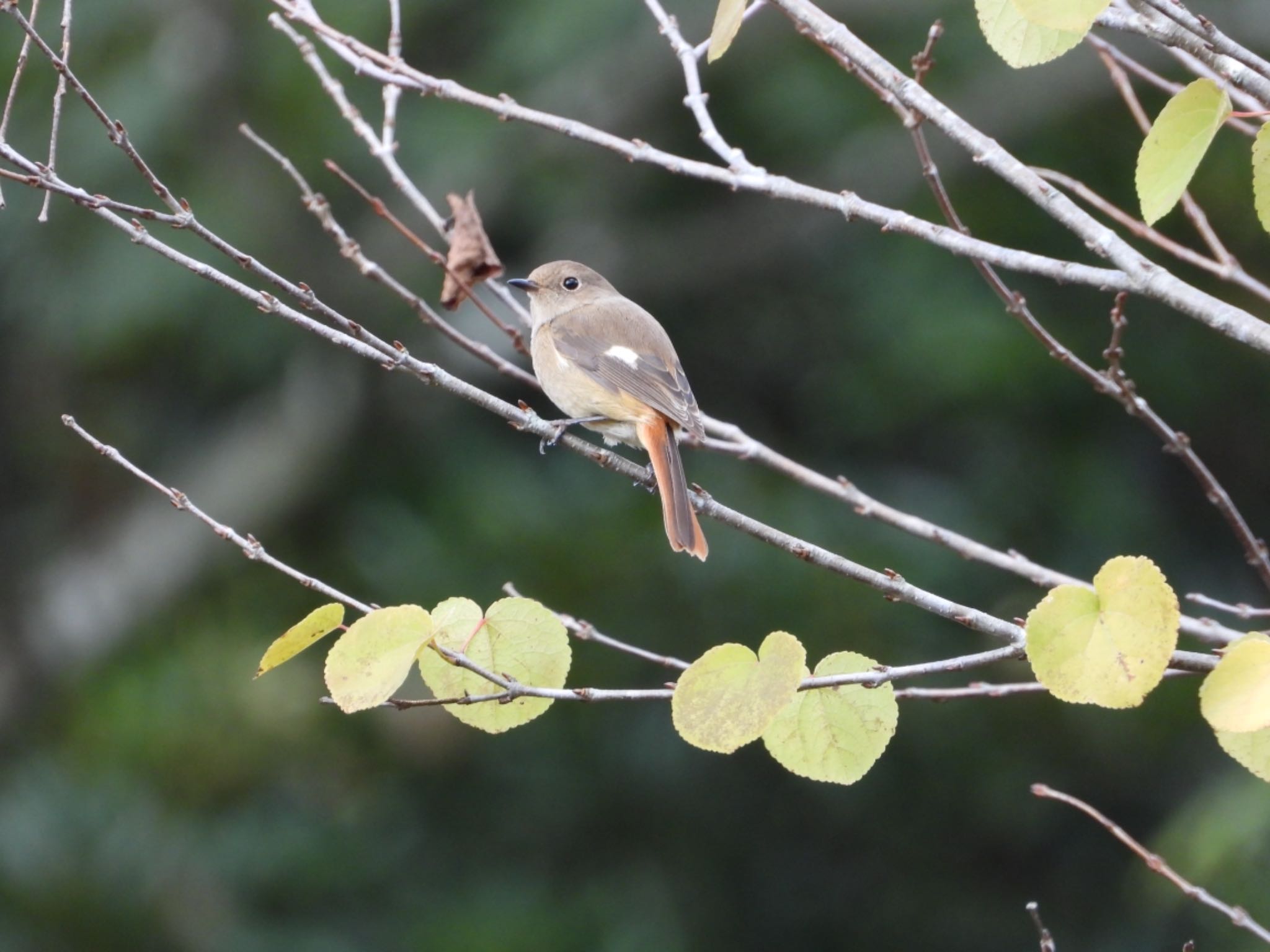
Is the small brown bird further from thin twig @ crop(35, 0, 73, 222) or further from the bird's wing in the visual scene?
thin twig @ crop(35, 0, 73, 222)

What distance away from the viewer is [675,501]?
10.5 feet

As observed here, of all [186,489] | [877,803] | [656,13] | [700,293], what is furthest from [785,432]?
[656,13]

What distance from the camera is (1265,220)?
1.79 metres

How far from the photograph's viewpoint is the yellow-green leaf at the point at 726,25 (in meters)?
1.90

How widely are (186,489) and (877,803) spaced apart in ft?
12.1

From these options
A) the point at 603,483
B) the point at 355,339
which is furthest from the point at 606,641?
the point at 603,483

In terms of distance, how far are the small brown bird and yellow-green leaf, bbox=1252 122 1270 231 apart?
1458 mm

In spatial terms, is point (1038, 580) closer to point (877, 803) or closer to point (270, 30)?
point (877, 803)

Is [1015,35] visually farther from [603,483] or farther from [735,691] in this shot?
[603,483]

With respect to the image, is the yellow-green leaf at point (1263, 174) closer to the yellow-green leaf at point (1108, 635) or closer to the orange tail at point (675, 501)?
the yellow-green leaf at point (1108, 635)

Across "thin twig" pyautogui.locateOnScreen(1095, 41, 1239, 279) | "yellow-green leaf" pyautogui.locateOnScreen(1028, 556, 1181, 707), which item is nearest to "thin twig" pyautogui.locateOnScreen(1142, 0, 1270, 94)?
"thin twig" pyautogui.locateOnScreen(1095, 41, 1239, 279)

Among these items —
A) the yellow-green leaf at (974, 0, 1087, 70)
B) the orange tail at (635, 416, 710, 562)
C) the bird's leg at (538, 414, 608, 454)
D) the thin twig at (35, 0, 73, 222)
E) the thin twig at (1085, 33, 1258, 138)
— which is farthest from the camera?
the orange tail at (635, 416, 710, 562)

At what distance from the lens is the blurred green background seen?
6.49 m

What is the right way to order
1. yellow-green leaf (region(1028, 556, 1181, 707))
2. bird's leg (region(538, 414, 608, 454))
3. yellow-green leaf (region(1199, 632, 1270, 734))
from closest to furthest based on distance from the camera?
yellow-green leaf (region(1199, 632, 1270, 734)) → yellow-green leaf (region(1028, 556, 1181, 707)) → bird's leg (region(538, 414, 608, 454))
